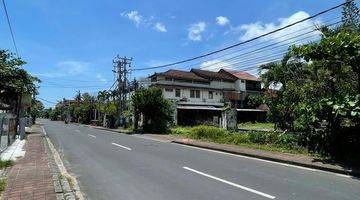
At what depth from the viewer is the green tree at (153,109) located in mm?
40625

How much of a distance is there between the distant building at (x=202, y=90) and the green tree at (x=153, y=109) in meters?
11.6

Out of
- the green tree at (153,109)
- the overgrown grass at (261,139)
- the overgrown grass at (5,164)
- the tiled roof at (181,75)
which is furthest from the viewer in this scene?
the tiled roof at (181,75)

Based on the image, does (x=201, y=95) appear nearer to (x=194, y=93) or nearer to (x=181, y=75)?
(x=194, y=93)

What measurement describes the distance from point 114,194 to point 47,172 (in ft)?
12.1

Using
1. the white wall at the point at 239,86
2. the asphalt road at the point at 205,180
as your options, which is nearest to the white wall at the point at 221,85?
the white wall at the point at 239,86

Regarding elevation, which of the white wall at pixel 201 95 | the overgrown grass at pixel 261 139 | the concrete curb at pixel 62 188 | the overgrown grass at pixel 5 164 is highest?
the white wall at pixel 201 95

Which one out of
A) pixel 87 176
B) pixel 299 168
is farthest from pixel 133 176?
pixel 299 168

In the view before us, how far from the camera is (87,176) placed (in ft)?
39.8

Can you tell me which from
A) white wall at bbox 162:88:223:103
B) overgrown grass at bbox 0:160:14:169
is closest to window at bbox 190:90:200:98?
white wall at bbox 162:88:223:103

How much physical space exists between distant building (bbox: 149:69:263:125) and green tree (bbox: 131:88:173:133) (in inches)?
456

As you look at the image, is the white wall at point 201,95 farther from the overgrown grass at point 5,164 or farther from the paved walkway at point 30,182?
the paved walkway at point 30,182

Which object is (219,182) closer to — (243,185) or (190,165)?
(243,185)

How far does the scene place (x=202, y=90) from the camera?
61.9 meters

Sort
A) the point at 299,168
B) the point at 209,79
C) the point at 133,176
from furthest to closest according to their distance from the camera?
the point at 209,79, the point at 299,168, the point at 133,176
